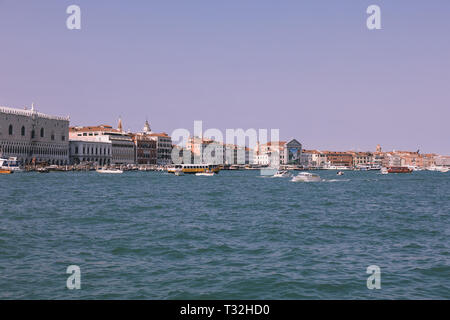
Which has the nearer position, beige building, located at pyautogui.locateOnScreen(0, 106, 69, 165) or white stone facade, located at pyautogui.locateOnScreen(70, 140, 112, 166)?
beige building, located at pyautogui.locateOnScreen(0, 106, 69, 165)

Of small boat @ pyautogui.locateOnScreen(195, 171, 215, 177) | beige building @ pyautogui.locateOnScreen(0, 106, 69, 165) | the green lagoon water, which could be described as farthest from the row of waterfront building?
the green lagoon water

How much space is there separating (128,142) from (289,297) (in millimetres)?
120186

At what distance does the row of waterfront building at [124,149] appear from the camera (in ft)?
315

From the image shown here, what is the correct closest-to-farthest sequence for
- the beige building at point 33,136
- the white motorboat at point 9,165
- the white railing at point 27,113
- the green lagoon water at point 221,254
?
the green lagoon water at point 221,254 < the white motorboat at point 9,165 < the beige building at point 33,136 < the white railing at point 27,113

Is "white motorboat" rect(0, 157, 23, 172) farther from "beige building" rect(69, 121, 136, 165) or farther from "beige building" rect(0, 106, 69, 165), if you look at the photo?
"beige building" rect(69, 121, 136, 165)

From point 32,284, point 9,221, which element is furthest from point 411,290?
point 9,221

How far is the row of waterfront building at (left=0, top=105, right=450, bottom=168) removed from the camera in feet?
315

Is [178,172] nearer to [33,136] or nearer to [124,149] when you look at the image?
[33,136]

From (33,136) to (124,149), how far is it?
2818 cm

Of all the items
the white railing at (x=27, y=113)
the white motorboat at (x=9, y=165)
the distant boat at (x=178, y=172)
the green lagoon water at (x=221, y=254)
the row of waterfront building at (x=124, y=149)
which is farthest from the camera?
the row of waterfront building at (x=124, y=149)

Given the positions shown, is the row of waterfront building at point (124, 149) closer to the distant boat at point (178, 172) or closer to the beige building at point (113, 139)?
the beige building at point (113, 139)

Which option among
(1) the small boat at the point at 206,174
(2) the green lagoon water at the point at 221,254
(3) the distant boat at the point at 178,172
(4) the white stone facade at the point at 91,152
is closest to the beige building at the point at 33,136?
(4) the white stone facade at the point at 91,152

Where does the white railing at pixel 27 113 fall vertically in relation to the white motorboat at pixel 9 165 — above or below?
above

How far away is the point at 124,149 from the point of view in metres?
124
